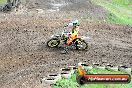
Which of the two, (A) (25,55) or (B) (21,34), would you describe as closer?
(A) (25,55)

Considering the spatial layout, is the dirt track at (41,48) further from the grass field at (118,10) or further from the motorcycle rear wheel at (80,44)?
the grass field at (118,10)

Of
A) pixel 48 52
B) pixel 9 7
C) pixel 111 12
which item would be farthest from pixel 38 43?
pixel 111 12

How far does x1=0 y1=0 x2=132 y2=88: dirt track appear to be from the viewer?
1783 cm

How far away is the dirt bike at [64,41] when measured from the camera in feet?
68.4

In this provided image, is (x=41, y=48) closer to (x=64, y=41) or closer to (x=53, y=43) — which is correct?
(x=53, y=43)

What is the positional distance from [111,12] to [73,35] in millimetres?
11682

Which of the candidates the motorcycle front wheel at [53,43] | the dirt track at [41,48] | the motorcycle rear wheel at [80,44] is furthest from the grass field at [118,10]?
the motorcycle front wheel at [53,43]

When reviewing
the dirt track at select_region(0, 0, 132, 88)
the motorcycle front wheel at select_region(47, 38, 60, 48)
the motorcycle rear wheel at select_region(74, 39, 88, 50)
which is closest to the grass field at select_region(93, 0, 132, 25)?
the dirt track at select_region(0, 0, 132, 88)

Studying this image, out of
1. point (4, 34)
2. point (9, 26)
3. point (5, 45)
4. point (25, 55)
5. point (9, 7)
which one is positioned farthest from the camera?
point (9, 7)

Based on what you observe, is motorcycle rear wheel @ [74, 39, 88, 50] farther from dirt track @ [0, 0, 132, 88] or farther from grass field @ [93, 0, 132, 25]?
grass field @ [93, 0, 132, 25]

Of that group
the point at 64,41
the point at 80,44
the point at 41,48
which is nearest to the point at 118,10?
the point at 80,44

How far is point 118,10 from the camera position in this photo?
34.5 meters

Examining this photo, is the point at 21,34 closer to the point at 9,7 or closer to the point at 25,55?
the point at 25,55

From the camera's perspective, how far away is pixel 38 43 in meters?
21.7
